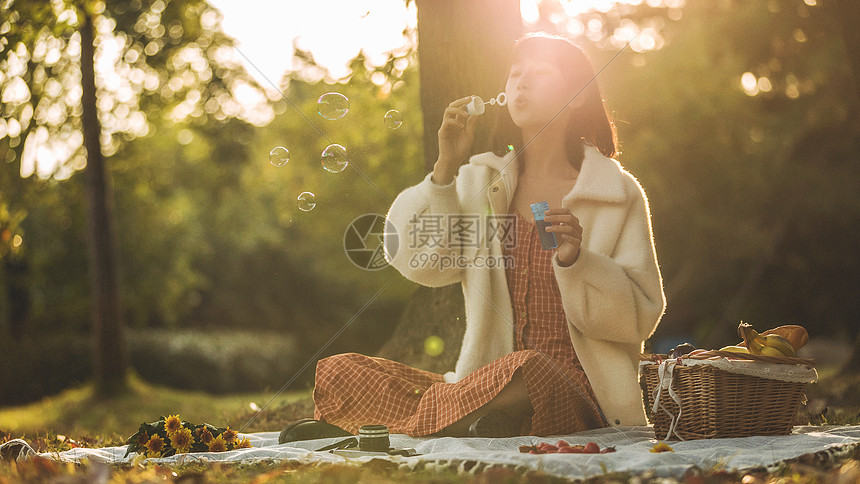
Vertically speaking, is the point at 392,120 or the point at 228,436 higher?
the point at 392,120

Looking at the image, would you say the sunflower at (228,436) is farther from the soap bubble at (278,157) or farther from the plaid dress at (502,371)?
the soap bubble at (278,157)

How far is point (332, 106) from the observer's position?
13.8 ft

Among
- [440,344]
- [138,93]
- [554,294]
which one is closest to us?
[554,294]

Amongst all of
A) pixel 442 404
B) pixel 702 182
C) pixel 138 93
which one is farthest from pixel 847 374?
pixel 138 93

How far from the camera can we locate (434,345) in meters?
4.75

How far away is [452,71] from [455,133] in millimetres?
1128

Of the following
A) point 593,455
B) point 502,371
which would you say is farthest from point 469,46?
point 593,455

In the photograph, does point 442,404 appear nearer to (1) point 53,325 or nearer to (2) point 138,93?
(2) point 138,93

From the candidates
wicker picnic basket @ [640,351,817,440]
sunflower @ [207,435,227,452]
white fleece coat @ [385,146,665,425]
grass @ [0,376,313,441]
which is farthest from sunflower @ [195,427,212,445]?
grass @ [0,376,313,441]

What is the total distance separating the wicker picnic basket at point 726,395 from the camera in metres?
3.00

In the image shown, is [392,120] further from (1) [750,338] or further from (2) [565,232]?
(1) [750,338]

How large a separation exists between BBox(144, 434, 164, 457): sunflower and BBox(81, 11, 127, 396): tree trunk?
7559 mm

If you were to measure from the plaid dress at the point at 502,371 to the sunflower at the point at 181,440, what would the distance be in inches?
28.4

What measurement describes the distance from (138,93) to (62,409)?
419cm
